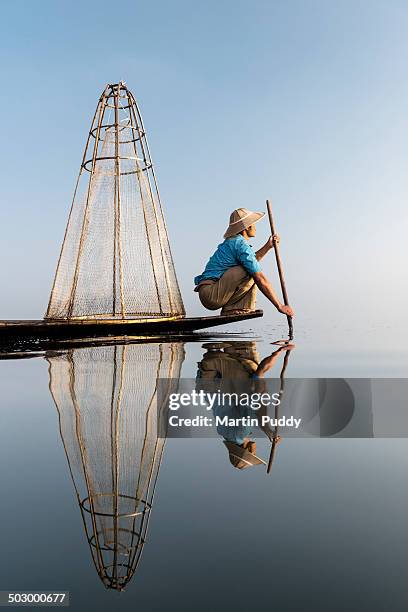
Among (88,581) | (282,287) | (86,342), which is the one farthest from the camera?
(282,287)

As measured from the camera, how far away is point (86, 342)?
8281mm

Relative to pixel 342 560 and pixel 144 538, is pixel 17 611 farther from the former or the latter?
pixel 342 560

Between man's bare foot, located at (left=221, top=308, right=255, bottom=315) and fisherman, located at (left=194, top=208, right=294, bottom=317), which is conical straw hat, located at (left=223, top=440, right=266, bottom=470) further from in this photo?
man's bare foot, located at (left=221, top=308, right=255, bottom=315)

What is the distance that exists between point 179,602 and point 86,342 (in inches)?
288

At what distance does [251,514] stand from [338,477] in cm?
53

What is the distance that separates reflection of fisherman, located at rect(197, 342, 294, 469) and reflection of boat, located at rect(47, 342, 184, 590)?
31 centimetres

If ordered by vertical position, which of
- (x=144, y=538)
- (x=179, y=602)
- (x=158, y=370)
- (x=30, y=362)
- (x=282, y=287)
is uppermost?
(x=282, y=287)

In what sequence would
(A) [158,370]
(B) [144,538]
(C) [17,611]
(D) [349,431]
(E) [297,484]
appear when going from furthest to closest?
1. (A) [158,370]
2. (D) [349,431]
3. (E) [297,484]
4. (B) [144,538]
5. (C) [17,611]

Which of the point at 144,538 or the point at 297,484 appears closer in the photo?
the point at 144,538

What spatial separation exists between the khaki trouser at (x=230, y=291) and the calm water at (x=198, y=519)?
6126 millimetres

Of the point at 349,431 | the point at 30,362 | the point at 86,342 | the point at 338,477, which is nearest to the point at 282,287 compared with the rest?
Result: the point at 86,342

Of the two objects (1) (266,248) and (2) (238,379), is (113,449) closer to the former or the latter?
(2) (238,379)

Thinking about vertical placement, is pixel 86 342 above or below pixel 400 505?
above

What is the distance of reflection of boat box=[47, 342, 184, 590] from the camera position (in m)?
1.55
